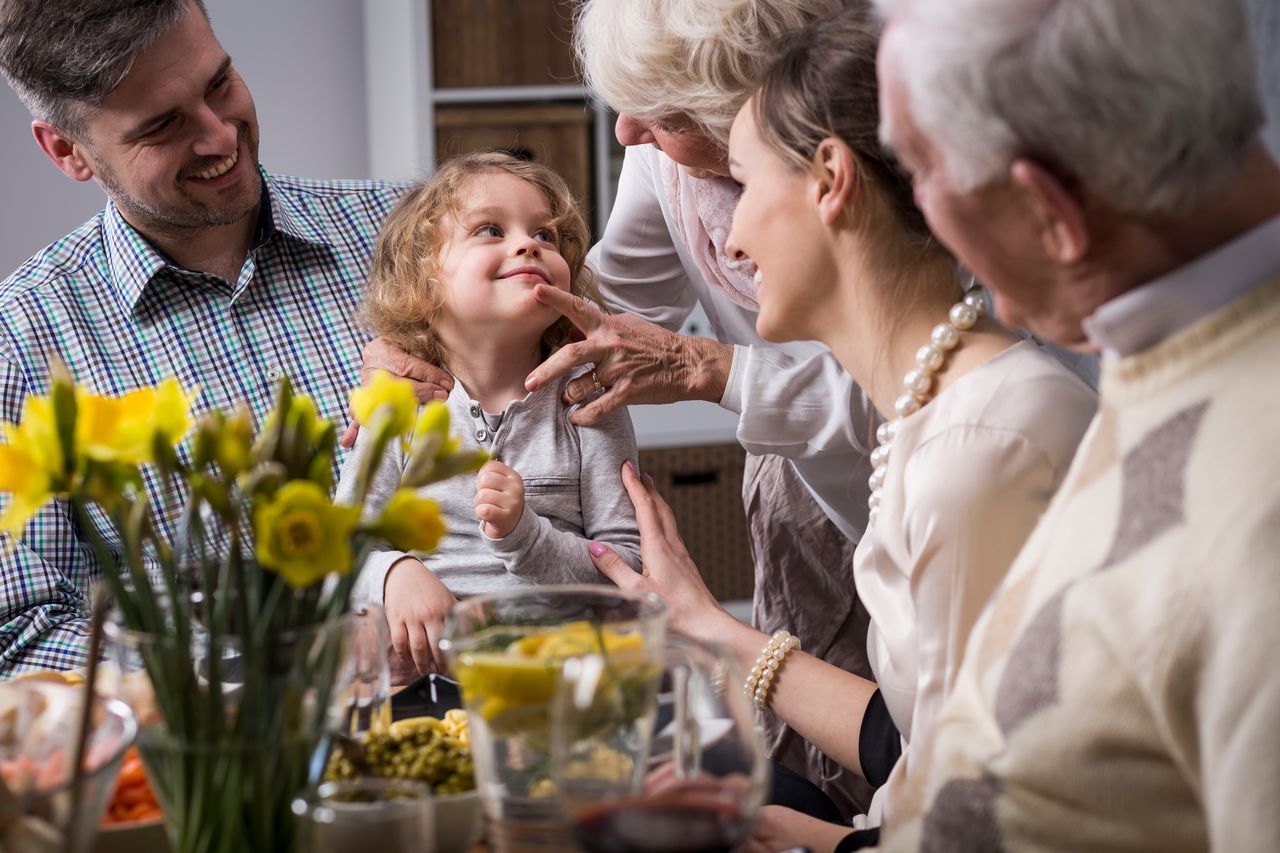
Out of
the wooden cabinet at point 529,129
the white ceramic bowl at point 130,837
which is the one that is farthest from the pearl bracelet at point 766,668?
the wooden cabinet at point 529,129

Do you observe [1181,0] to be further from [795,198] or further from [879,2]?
[795,198]

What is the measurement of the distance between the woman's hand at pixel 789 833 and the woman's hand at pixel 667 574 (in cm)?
40

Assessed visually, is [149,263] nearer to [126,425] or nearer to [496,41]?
[126,425]

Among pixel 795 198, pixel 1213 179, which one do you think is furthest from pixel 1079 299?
pixel 795 198

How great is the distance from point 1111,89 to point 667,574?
3.35 ft

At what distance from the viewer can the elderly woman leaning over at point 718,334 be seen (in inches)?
65.6

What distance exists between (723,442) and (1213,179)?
324 cm

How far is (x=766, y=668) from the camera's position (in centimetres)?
159

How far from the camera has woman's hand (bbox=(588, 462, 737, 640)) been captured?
165cm

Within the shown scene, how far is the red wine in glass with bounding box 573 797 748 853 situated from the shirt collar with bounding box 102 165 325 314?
1.62 m

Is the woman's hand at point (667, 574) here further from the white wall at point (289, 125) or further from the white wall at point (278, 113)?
the white wall at point (278, 113)

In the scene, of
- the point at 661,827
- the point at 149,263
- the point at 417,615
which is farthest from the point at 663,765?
the point at 149,263

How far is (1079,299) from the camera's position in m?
0.93

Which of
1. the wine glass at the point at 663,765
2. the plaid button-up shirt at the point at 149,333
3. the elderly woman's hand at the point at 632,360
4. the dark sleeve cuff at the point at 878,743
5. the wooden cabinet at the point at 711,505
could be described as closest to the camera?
the wine glass at the point at 663,765
